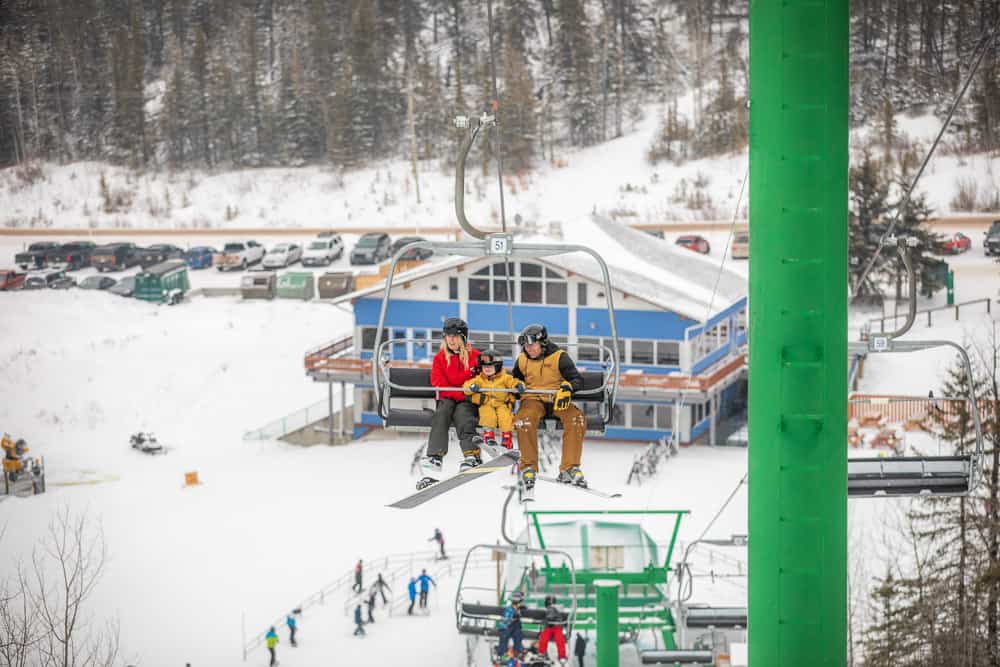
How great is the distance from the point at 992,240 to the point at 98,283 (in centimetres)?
2643

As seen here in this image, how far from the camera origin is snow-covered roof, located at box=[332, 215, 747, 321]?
2773 centimetres

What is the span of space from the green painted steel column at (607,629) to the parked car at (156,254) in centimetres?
3365

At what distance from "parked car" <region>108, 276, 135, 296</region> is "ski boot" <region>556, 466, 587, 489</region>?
3550 cm

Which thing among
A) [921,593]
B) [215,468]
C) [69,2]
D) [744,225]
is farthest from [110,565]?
[69,2]

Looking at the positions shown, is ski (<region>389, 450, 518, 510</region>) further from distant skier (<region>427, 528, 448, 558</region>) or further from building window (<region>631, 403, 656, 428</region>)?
building window (<region>631, 403, 656, 428</region>)

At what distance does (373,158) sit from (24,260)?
15.2m

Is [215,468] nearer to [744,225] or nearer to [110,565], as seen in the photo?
[110,565]

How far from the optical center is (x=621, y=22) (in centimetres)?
6153

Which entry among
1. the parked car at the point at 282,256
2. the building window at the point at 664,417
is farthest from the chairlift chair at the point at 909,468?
the parked car at the point at 282,256

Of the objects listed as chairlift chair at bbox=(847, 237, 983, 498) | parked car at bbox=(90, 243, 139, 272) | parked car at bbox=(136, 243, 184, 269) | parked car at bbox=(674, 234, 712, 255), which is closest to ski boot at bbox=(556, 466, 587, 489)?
chairlift chair at bbox=(847, 237, 983, 498)

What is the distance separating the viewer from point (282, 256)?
145 ft

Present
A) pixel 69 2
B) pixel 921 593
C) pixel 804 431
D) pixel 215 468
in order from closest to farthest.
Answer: pixel 804 431 → pixel 921 593 → pixel 215 468 → pixel 69 2

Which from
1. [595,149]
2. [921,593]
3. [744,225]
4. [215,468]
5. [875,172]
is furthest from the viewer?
[595,149]

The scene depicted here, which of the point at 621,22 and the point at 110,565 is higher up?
the point at 621,22
